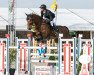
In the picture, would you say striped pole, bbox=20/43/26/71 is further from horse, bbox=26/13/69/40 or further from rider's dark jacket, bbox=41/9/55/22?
rider's dark jacket, bbox=41/9/55/22

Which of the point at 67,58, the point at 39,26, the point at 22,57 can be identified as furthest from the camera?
the point at 39,26

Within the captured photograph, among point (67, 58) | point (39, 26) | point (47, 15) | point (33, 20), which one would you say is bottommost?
point (67, 58)

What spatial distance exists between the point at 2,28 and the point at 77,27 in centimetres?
359

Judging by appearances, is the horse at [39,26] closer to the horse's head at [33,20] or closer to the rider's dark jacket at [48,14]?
the horse's head at [33,20]

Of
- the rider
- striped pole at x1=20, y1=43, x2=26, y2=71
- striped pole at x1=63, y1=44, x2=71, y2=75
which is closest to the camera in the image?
striped pole at x1=63, y1=44, x2=71, y2=75

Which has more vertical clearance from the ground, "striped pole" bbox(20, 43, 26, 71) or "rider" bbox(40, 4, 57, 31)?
"rider" bbox(40, 4, 57, 31)

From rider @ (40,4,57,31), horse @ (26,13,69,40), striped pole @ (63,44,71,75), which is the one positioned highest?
rider @ (40,4,57,31)

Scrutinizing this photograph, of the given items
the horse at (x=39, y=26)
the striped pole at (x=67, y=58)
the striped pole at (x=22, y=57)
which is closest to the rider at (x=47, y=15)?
the horse at (x=39, y=26)

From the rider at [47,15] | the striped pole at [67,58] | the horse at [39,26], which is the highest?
the rider at [47,15]

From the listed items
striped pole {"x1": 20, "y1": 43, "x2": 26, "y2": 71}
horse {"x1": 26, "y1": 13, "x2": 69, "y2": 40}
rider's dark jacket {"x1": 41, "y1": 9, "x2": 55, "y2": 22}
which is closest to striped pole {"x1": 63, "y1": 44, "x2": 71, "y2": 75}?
striped pole {"x1": 20, "y1": 43, "x2": 26, "y2": 71}

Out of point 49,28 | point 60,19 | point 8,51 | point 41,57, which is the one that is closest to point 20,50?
point 8,51

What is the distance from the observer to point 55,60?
12.8 meters

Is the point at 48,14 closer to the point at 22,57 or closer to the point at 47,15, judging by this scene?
the point at 47,15

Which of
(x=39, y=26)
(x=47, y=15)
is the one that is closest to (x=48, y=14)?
(x=47, y=15)
